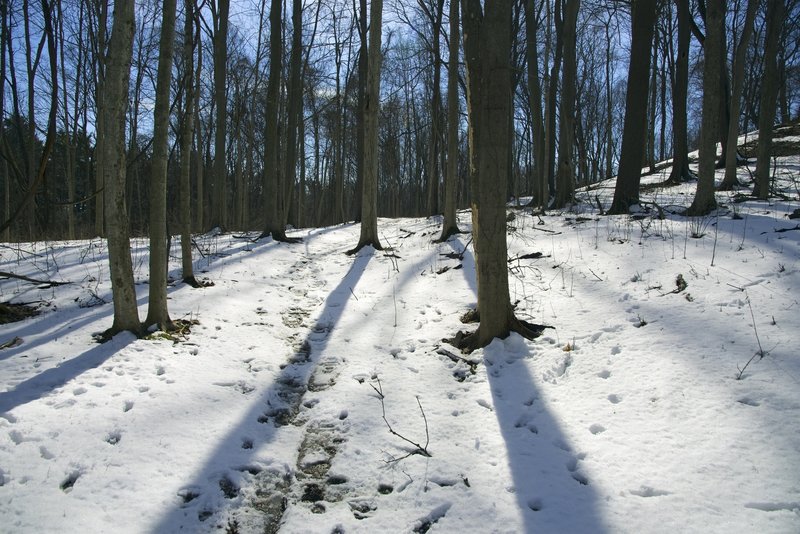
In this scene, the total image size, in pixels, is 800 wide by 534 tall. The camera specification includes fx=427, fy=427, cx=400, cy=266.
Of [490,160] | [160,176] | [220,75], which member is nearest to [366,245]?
[160,176]

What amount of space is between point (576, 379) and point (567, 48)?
11586 mm

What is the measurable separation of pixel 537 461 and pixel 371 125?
26.7ft

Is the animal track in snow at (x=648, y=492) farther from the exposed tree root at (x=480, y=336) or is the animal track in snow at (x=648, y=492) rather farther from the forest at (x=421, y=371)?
the exposed tree root at (x=480, y=336)

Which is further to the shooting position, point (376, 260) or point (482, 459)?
point (376, 260)

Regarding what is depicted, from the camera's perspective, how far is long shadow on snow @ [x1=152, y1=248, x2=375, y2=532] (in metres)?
2.45

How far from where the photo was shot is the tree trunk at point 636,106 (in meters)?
9.38

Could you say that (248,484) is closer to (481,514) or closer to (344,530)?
(344,530)

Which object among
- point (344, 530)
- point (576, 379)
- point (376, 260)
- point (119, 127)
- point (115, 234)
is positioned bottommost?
point (344, 530)

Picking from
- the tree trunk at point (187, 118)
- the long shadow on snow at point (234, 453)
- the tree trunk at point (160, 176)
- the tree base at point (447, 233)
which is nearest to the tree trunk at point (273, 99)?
the tree base at point (447, 233)

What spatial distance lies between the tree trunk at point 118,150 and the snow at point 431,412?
0.56 metres

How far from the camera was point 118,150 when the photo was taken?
4309 millimetres

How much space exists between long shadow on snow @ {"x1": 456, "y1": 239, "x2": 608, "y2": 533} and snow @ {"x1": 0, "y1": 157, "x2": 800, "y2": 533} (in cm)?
1

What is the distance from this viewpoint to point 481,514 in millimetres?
2443

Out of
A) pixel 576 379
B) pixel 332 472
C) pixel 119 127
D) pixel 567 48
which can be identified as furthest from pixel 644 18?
pixel 332 472
